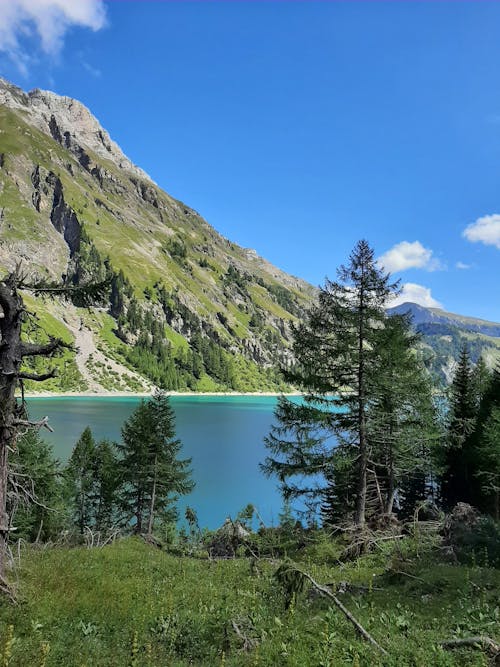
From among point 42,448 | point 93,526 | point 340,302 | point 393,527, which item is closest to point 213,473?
point 93,526

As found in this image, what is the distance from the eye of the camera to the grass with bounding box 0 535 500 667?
22.1 ft

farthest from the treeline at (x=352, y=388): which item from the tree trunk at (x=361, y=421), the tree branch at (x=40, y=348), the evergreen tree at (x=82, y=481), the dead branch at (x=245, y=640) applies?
the evergreen tree at (x=82, y=481)

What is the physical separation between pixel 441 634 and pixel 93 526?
36.8 m

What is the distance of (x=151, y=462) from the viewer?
30891 mm

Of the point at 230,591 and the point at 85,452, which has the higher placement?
the point at 230,591

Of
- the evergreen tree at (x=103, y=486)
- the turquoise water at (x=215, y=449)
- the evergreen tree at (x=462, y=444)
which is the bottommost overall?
the turquoise water at (x=215, y=449)

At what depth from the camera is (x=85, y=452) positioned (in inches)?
1479

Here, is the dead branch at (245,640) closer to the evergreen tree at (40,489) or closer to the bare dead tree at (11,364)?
the bare dead tree at (11,364)

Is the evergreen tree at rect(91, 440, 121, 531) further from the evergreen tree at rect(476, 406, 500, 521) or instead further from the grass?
the evergreen tree at rect(476, 406, 500, 521)

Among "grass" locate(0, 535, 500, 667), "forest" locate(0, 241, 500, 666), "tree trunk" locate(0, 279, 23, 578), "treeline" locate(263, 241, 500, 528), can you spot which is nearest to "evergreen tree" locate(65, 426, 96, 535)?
"forest" locate(0, 241, 500, 666)

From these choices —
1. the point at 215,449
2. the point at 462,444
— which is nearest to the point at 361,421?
the point at 462,444

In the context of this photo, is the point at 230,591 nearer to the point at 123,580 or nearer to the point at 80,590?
the point at 123,580

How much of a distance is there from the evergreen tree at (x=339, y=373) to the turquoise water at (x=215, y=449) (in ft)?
33.8

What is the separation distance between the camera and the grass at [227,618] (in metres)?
6.72
